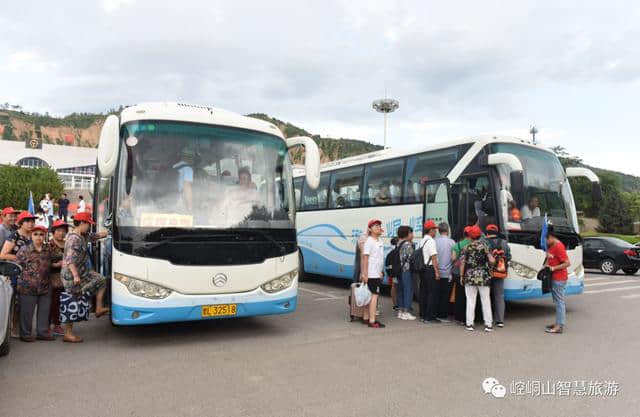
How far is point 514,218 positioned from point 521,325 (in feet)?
6.00

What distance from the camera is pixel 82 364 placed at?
5.99 meters

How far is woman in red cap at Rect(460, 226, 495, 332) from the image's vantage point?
815 centimetres

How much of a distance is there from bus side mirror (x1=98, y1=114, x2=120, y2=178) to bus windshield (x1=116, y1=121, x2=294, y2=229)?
15 cm

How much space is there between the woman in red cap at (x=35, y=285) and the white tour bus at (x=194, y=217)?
876mm

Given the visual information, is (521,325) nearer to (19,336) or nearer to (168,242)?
(168,242)

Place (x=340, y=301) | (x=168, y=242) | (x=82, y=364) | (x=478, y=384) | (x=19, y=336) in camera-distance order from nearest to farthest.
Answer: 1. (x=478, y=384)
2. (x=82, y=364)
3. (x=168, y=242)
4. (x=19, y=336)
5. (x=340, y=301)

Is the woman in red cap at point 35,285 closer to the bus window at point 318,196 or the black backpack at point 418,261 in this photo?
the black backpack at point 418,261

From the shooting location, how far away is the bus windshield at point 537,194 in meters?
8.91

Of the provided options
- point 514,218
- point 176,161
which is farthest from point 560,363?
point 176,161

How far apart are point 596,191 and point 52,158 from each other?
281ft

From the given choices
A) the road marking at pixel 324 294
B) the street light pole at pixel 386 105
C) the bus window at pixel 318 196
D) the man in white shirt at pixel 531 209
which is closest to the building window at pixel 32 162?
the street light pole at pixel 386 105

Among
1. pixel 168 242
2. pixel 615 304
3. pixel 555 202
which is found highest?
pixel 555 202

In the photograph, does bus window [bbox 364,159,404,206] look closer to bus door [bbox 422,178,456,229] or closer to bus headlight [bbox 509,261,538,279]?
bus door [bbox 422,178,456,229]

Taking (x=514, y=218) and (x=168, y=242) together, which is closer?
(x=168, y=242)
